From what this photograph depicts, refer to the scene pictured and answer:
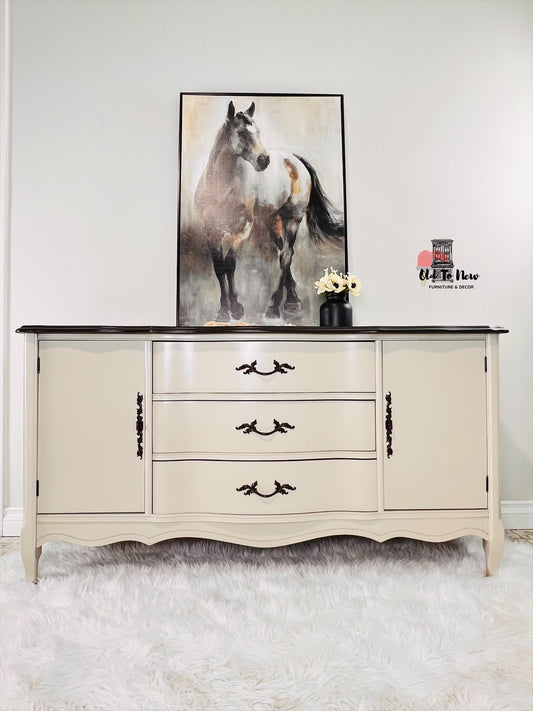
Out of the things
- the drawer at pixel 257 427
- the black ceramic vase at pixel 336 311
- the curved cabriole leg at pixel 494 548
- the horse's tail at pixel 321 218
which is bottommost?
the curved cabriole leg at pixel 494 548

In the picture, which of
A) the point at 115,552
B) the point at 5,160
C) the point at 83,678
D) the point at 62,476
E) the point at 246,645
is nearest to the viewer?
the point at 83,678

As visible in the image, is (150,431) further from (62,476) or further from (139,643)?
(139,643)

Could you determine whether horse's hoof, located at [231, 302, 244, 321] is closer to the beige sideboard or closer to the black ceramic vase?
the black ceramic vase

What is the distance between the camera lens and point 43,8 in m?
2.29

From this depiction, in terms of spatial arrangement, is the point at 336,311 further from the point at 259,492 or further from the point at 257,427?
the point at 259,492

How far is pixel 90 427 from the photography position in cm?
168

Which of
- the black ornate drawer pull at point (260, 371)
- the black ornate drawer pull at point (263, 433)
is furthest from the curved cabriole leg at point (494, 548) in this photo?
the black ornate drawer pull at point (260, 371)

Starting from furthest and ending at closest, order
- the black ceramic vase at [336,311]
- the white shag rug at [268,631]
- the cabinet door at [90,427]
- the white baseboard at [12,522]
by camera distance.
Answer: the white baseboard at [12,522] → the black ceramic vase at [336,311] → the cabinet door at [90,427] → the white shag rug at [268,631]

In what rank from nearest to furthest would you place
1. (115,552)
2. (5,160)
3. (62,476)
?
(62,476) → (115,552) → (5,160)

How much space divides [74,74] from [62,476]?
1.90 m

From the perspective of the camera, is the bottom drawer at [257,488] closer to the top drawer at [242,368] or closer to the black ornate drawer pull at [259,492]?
the black ornate drawer pull at [259,492]

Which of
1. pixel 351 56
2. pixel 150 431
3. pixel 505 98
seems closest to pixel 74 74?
pixel 351 56

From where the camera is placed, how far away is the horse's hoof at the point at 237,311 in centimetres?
225

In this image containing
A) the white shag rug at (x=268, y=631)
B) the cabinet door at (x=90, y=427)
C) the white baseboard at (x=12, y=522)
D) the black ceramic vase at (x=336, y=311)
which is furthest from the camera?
the white baseboard at (x=12, y=522)
